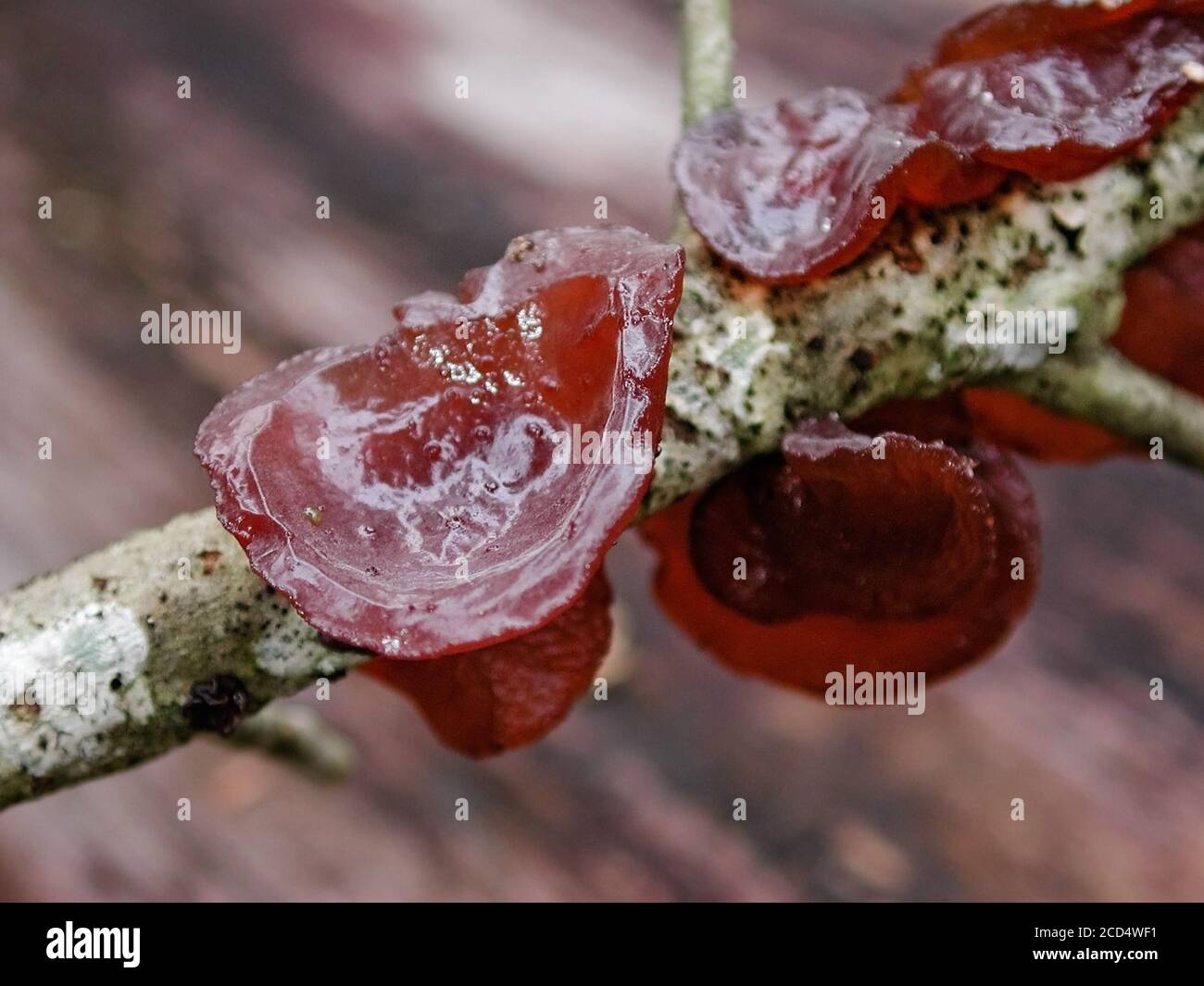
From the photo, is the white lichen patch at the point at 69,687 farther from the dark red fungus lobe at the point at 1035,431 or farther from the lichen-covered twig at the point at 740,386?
the dark red fungus lobe at the point at 1035,431

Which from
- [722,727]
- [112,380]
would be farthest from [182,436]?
[722,727]

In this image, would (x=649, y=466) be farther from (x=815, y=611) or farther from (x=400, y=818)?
(x=400, y=818)

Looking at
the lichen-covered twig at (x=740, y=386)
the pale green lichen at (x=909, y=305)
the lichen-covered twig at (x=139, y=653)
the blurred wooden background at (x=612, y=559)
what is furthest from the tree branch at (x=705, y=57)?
the blurred wooden background at (x=612, y=559)

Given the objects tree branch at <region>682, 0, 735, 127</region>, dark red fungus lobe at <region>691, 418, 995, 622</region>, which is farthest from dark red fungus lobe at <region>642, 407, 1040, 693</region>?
tree branch at <region>682, 0, 735, 127</region>

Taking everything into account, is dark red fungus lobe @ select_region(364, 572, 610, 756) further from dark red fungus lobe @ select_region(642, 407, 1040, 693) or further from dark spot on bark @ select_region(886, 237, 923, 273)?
dark spot on bark @ select_region(886, 237, 923, 273)

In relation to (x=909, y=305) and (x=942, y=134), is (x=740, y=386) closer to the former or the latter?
(x=909, y=305)
